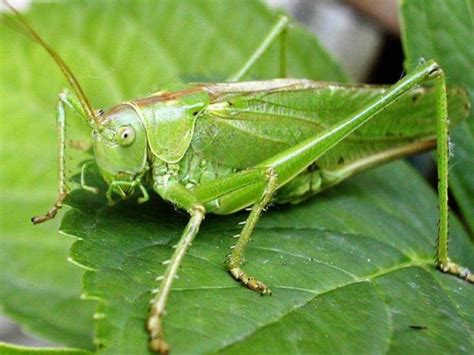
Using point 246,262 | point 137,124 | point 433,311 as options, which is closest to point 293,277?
point 246,262

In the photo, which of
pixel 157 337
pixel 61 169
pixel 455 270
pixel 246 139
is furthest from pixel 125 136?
pixel 455 270

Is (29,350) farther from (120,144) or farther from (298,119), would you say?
(298,119)

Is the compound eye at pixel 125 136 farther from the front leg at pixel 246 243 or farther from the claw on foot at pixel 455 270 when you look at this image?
the claw on foot at pixel 455 270

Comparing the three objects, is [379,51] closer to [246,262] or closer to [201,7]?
[201,7]

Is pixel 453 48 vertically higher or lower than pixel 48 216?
higher

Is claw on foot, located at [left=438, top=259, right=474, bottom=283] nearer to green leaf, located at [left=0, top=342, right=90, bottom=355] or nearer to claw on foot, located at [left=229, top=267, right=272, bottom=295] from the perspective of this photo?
claw on foot, located at [left=229, top=267, right=272, bottom=295]

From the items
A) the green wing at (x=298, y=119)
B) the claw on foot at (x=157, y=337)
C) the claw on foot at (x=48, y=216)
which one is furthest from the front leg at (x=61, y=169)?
the claw on foot at (x=157, y=337)
